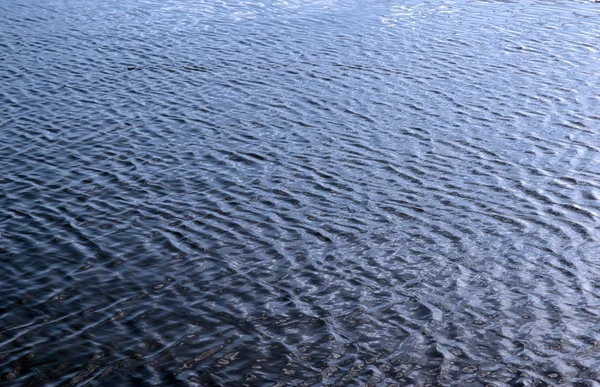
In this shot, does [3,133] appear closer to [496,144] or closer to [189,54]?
[189,54]

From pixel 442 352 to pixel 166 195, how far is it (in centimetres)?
1148

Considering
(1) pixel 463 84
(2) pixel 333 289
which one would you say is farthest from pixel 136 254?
(1) pixel 463 84

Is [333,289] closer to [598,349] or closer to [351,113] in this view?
[598,349]

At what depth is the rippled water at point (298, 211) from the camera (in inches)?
696

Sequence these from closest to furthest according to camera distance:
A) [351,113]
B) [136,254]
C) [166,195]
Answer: [136,254]
[166,195]
[351,113]

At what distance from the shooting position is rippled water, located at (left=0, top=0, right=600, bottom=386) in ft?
58.0

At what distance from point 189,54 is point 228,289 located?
2471cm

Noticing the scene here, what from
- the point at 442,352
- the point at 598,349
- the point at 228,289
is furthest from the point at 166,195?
the point at 598,349

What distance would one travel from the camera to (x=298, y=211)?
2470cm

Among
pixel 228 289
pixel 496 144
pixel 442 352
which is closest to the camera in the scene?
pixel 442 352

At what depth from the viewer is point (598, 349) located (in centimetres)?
1783

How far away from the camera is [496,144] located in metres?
30.3

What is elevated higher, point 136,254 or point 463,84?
point 463,84

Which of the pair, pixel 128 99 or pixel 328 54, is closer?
pixel 128 99
